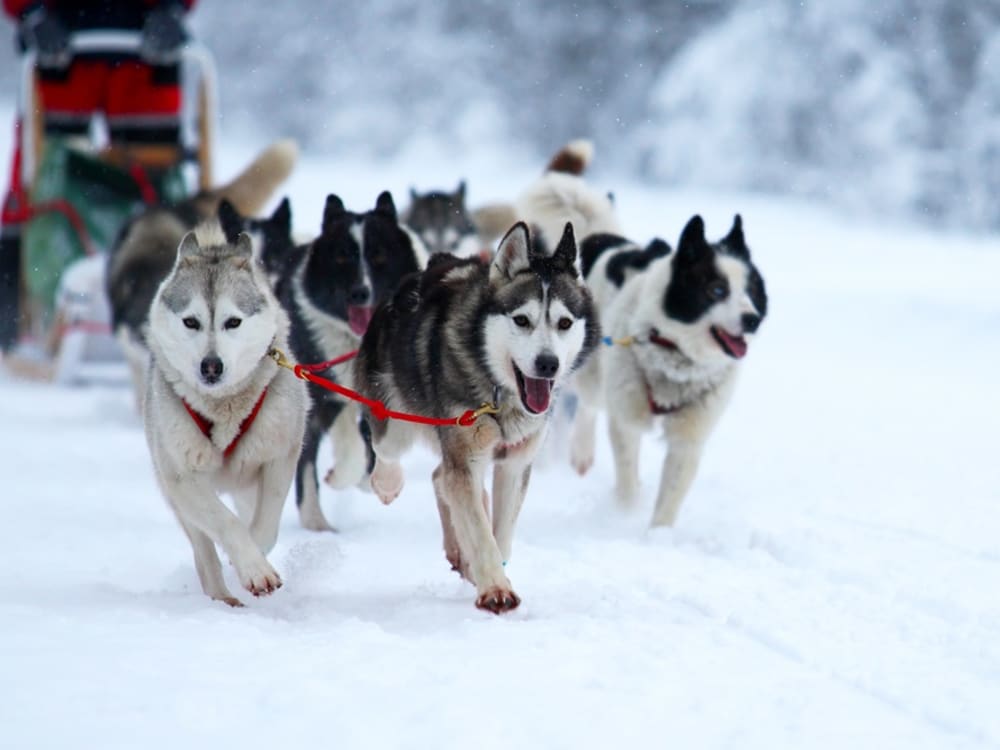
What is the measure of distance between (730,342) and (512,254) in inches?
52.2

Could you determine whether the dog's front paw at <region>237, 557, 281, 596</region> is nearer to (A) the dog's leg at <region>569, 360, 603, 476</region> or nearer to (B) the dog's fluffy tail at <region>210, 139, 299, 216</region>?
(A) the dog's leg at <region>569, 360, 603, 476</region>

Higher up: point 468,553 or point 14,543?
point 468,553

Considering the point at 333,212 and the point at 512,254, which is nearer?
the point at 512,254

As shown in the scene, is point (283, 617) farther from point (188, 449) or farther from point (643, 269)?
point (643, 269)

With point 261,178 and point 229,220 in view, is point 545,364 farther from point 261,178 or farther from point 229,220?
point 261,178

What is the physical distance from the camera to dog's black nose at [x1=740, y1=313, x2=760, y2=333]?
3.84 metres

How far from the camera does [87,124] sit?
704cm

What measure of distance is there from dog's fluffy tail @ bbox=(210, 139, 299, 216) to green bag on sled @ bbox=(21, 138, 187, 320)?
1077 millimetres

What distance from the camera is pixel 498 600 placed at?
104 inches

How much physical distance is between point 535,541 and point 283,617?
3.53 ft

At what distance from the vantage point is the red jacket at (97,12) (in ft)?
22.2

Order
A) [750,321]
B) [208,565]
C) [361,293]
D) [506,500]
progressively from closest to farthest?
[208,565]
[506,500]
[361,293]
[750,321]

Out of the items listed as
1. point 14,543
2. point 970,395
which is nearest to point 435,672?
point 14,543

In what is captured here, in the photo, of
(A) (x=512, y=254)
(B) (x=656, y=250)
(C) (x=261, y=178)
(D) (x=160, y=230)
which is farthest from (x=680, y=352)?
(D) (x=160, y=230)
